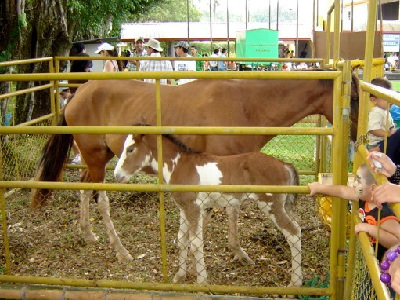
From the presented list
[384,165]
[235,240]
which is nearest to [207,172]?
[235,240]

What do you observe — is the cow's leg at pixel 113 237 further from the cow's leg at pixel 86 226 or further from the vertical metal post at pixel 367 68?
the vertical metal post at pixel 367 68

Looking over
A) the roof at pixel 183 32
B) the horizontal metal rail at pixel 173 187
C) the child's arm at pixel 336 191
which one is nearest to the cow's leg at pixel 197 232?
the horizontal metal rail at pixel 173 187

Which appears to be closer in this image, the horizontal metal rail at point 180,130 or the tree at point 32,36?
the horizontal metal rail at point 180,130

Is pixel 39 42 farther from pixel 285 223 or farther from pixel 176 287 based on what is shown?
pixel 176 287

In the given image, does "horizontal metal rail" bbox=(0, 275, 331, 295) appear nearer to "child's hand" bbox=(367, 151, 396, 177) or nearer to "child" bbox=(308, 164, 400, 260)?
"child" bbox=(308, 164, 400, 260)

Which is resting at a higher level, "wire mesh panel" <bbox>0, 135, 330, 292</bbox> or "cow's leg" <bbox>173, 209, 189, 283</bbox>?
"cow's leg" <bbox>173, 209, 189, 283</bbox>

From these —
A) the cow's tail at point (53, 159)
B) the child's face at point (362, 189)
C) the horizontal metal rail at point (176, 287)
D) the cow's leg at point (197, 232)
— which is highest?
the child's face at point (362, 189)

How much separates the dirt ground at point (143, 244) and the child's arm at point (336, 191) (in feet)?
4.58

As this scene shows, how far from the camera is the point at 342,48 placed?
713 cm

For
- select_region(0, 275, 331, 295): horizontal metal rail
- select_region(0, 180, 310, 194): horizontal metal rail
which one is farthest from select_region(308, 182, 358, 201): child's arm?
select_region(0, 275, 331, 295): horizontal metal rail

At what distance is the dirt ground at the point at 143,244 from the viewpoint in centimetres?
480

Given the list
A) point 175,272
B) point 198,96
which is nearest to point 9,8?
point 198,96

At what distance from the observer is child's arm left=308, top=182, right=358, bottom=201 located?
9.53 feet

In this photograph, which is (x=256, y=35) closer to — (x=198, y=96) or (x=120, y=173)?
(x=198, y=96)
